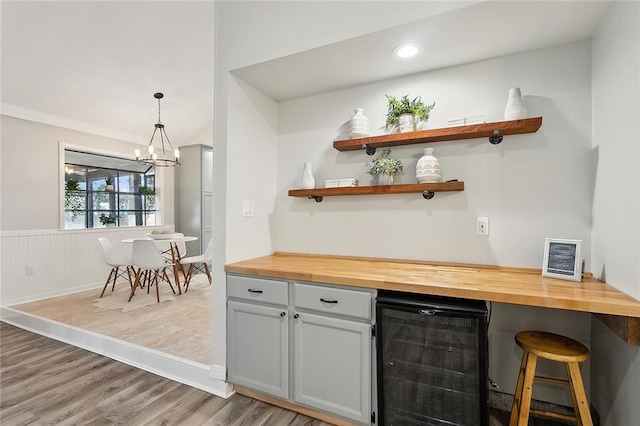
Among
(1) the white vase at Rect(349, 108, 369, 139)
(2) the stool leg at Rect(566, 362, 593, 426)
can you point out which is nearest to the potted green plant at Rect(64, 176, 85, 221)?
(1) the white vase at Rect(349, 108, 369, 139)

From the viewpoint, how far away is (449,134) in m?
1.90

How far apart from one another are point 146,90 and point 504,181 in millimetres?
4716

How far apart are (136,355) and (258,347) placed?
4.10ft

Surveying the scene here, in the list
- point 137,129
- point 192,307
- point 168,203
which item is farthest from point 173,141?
point 192,307

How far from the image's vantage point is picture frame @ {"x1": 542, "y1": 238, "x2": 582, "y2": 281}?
1578 mm

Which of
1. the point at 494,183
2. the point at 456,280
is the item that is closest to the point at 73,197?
the point at 456,280

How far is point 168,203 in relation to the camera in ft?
19.9

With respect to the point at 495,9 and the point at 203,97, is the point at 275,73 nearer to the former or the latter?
the point at 495,9

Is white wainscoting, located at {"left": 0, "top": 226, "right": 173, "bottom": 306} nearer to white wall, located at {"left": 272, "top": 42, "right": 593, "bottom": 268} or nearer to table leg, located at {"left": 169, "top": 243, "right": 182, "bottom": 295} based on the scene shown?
table leg, located at {"left": 169, "top": 243, "right": 182, "bottom": 295}

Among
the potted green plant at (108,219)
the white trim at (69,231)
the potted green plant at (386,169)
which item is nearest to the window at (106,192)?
the potted green plant at (108,219)

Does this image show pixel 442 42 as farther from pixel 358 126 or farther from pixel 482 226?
pixel 482 226

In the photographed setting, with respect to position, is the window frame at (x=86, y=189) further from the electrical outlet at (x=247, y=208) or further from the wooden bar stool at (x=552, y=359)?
the wooden bar stool at (x=552, y=359)

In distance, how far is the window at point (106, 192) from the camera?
4723 millimetres

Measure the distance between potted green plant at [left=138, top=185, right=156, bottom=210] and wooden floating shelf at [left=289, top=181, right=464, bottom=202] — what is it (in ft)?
14.4
